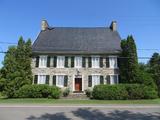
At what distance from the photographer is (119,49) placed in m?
31.3

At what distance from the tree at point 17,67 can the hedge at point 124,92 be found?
917 centimetres

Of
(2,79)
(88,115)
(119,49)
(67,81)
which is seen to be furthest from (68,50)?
(88,115)

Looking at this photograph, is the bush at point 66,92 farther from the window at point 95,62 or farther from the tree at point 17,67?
the window at point 95,62

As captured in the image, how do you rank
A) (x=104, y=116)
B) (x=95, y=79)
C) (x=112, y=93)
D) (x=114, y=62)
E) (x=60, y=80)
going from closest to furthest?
1. (x=104, y=116)
2. (x=112, y=93)
3. (x=95, y=79)
4. (x=60, y=80)
5. (x=114, y=62)

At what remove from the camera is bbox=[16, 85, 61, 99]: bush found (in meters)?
25.6

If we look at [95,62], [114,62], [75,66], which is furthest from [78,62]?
[114,62]

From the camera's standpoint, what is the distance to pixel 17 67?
1112 inches

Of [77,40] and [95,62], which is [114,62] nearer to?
[95,62]

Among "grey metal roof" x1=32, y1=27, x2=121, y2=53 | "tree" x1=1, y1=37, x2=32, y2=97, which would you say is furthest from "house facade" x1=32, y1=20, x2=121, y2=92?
"tree" x1=1, y1=37, x2=32, y2=97

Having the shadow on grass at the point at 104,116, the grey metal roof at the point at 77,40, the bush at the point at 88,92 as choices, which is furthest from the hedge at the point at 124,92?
the shadow on grass at the point at 104,116

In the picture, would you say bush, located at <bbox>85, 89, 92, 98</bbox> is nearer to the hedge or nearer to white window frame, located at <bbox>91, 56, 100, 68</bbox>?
the hedge

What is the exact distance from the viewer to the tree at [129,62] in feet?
90.6

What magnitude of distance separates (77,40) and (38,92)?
11.3m

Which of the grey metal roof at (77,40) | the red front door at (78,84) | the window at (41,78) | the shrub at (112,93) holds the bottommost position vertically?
the shrub at (112,93)
